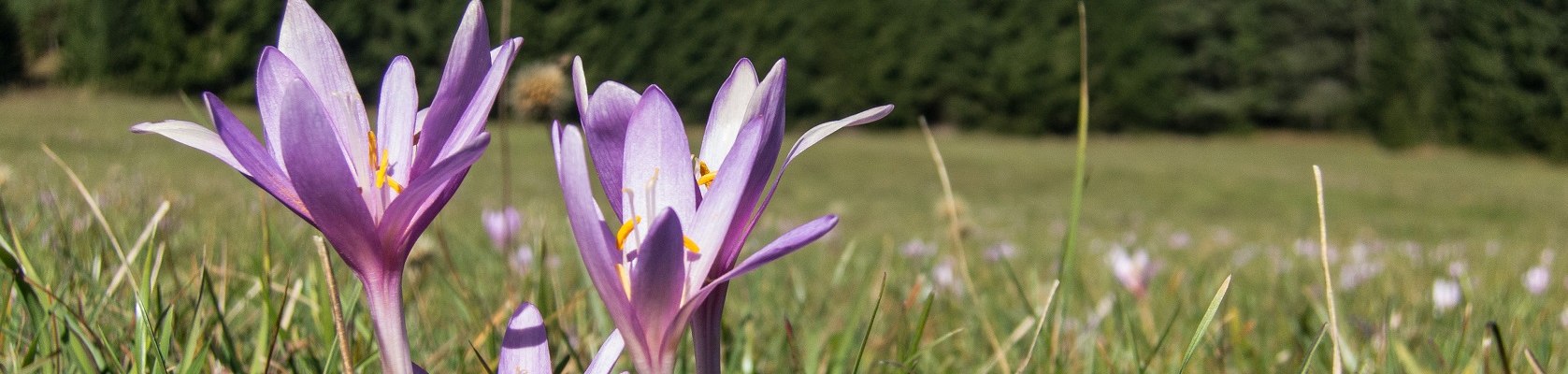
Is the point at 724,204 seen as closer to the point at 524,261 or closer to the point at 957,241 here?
the point at 957,241

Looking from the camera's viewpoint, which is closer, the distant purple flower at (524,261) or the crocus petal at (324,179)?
the crocus petal at (324,179)

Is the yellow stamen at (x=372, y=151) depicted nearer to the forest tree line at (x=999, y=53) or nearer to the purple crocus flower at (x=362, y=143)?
the purple crocus flower at (x=362, y=143)

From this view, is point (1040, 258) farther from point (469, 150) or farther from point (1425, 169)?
point (1425, 169)

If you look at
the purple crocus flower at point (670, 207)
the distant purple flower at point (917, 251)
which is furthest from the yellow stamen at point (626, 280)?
the distant purple flower at point (917, 251)

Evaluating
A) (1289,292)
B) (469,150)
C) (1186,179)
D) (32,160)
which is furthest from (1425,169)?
(469,150)

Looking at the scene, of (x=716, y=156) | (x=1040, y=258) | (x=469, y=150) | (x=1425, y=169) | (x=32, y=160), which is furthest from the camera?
(x=1425, y=169)

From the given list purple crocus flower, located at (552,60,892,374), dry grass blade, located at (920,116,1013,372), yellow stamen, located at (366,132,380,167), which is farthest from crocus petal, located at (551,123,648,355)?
dry grass blade, located at (920,116,1013,372)

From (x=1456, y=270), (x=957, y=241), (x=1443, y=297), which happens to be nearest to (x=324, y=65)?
(x=957, y=241)
